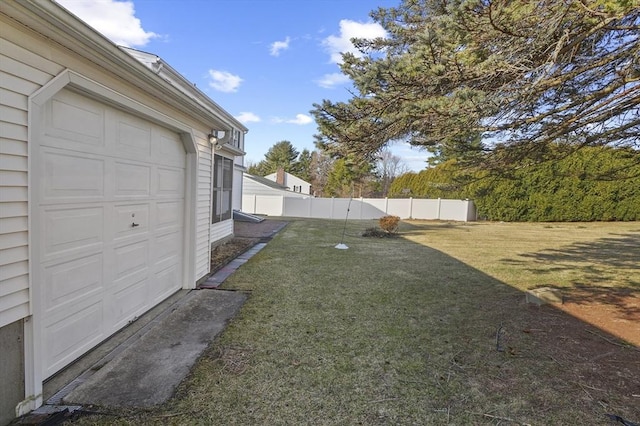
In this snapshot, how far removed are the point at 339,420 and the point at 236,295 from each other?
3013 mm

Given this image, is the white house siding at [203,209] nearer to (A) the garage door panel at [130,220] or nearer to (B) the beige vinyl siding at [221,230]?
(A) the garage door panel at [130,220]

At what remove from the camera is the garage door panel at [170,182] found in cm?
438

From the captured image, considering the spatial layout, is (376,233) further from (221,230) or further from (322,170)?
(322,170)

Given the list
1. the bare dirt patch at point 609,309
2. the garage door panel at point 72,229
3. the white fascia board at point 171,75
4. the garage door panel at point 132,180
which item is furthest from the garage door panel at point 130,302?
the bare dirt patch at point 609,309

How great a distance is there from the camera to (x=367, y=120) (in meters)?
4.87

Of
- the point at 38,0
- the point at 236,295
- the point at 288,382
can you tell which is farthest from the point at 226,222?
the point at 38,0

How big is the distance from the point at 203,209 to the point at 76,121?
314 cm

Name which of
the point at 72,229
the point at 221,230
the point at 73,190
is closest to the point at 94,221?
the point at 72,229

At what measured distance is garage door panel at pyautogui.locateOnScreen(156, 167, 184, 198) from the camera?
14.4 ft

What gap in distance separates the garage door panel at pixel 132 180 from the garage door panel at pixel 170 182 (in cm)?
30

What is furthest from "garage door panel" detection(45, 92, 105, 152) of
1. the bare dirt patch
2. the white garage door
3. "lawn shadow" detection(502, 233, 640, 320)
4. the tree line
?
the tree line

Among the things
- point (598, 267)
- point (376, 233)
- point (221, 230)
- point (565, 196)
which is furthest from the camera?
point (565, 196)

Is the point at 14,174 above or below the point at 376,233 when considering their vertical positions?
above

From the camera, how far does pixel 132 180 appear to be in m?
3.71
